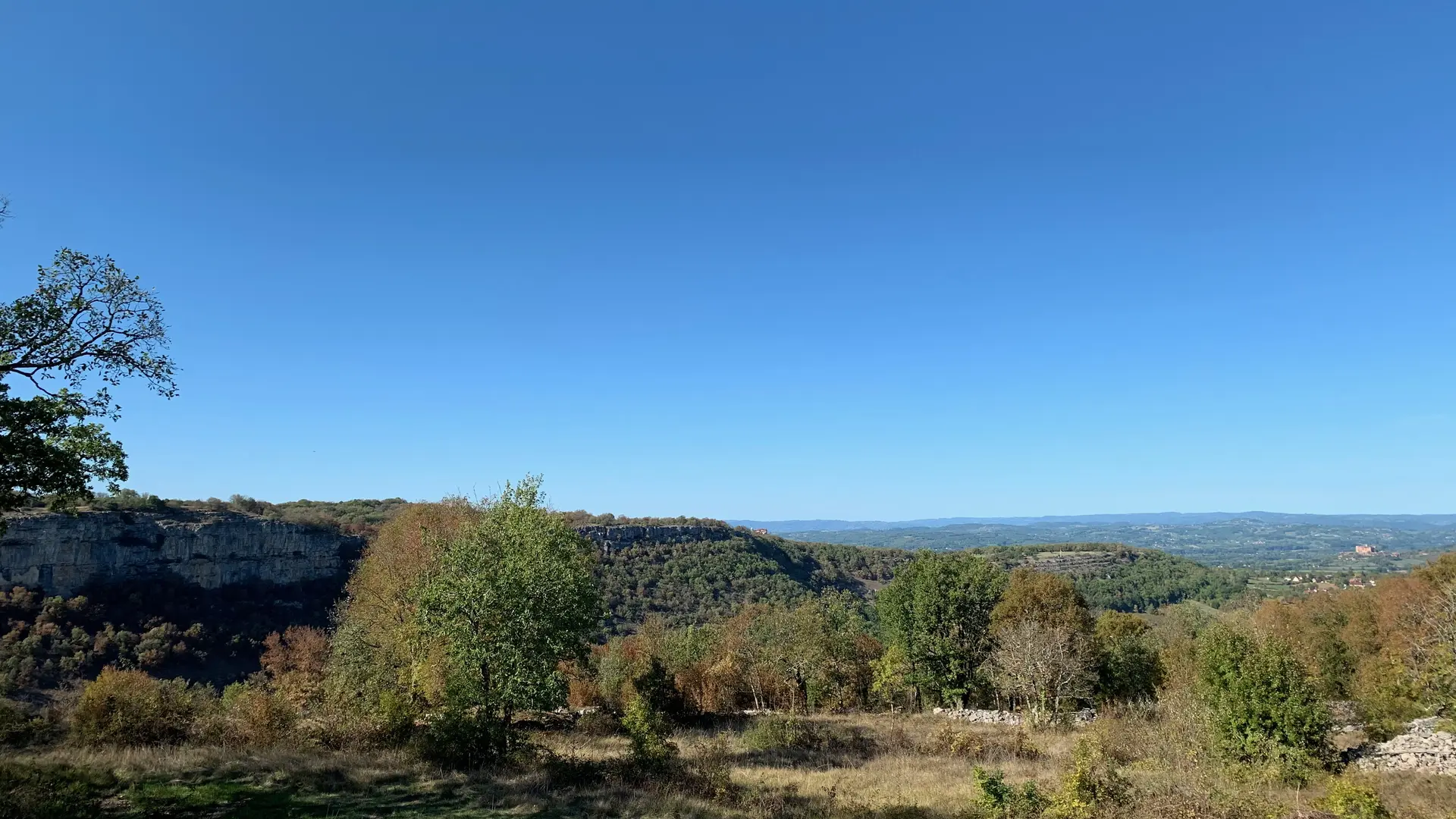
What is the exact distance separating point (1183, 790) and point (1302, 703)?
10.7 m

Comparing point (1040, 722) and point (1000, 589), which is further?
point (1000, 589)

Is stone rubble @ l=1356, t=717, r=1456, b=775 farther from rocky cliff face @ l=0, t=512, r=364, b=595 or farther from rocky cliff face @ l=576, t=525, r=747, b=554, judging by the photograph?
rocky cliff face @ l=576, t=525, r=747, b=554

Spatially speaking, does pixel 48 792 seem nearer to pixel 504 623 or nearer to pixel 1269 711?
pixel 504 623

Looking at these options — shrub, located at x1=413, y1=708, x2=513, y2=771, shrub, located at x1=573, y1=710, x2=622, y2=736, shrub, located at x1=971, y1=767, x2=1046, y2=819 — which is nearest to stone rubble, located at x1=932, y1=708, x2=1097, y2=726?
shrub, located at x1=573, y1=710, x2=622, y2=736

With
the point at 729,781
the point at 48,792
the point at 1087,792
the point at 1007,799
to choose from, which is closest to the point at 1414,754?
the point at 1087,792

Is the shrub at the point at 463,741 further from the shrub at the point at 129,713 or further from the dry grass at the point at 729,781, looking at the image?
the shrub at the point at 129,713

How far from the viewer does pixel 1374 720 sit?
93.8 ft

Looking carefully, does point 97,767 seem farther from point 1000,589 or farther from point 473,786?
point 1000,589

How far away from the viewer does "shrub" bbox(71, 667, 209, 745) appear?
1791 cm

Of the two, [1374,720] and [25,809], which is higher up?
[25,809]

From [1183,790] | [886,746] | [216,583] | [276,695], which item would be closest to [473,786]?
[276,695]

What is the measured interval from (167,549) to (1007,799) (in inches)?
3617

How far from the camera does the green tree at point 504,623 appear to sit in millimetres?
19078

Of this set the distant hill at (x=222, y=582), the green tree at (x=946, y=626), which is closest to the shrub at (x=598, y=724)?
the distant hill at (x=222, y=582)
